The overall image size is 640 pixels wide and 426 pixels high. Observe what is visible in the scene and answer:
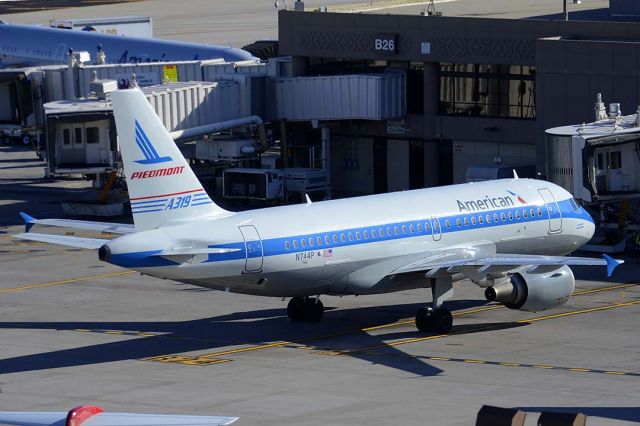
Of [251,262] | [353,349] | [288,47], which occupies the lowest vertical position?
[353,349]

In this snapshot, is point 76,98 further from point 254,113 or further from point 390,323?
point 390,323

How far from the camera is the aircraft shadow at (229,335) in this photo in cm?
4231

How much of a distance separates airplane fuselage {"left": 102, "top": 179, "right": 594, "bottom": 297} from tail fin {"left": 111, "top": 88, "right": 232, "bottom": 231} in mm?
847

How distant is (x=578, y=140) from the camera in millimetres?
59781

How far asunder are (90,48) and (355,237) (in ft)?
200

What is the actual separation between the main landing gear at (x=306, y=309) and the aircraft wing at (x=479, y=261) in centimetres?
Result: 327

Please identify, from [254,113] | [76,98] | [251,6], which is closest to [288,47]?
[254,113]

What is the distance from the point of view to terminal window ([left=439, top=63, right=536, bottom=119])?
7206 centimetres

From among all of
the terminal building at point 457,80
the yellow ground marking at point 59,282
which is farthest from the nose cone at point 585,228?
the yellow ground marking at point 59,282

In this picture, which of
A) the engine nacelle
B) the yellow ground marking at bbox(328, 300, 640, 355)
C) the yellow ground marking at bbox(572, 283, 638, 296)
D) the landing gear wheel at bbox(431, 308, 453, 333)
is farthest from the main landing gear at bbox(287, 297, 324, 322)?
the yellow ground marking at bbox(572, 283, 638, 296)

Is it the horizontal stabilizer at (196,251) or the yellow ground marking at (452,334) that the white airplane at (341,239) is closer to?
the horizontal stabilizer at (196,251)

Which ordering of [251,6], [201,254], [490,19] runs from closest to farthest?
[201,254] < [490,19] < [251,6]

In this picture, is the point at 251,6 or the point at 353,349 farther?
the point at 251,6

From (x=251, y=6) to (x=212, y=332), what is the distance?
125888mm
